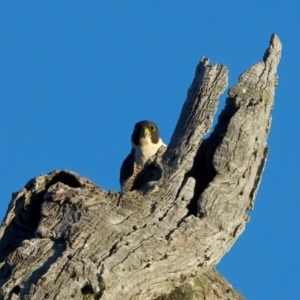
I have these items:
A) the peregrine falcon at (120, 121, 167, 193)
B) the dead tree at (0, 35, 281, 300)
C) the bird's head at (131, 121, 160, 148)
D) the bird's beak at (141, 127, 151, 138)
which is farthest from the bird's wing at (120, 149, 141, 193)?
the dead tree at (0, 35, 281, 300)

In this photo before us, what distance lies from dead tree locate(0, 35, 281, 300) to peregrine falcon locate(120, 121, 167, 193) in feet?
7.13

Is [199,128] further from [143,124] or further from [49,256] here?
[143,124]

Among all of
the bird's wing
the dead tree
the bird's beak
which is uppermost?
the bird's beak

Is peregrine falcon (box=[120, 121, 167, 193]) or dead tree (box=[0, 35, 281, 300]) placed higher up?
peregrine falcon (box=[120, 121, 167, 193])

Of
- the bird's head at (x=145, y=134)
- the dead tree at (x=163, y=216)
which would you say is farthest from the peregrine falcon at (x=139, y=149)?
the dead tree at (x=163, y=216)

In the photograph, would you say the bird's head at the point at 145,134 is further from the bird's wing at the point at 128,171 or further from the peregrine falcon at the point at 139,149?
the bird's wing at the point at 128,171

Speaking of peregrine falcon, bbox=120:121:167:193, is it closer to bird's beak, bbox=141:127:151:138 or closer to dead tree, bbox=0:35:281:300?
bird's beak, bbox=141:127:151:138

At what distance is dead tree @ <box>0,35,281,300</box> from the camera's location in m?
6.67

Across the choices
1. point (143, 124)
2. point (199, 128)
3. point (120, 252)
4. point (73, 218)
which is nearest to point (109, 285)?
point (120, 252)

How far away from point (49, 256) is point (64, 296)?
0.52 meters

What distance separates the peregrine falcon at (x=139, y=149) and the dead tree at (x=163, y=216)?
2173 mm

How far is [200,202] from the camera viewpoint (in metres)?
7.64

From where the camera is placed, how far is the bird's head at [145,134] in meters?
12.0

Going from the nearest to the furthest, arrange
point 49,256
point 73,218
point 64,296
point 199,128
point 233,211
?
1. point 64,296
2. point 49,256
3. point 73,218
4. point 233,211
5. point 199,128
